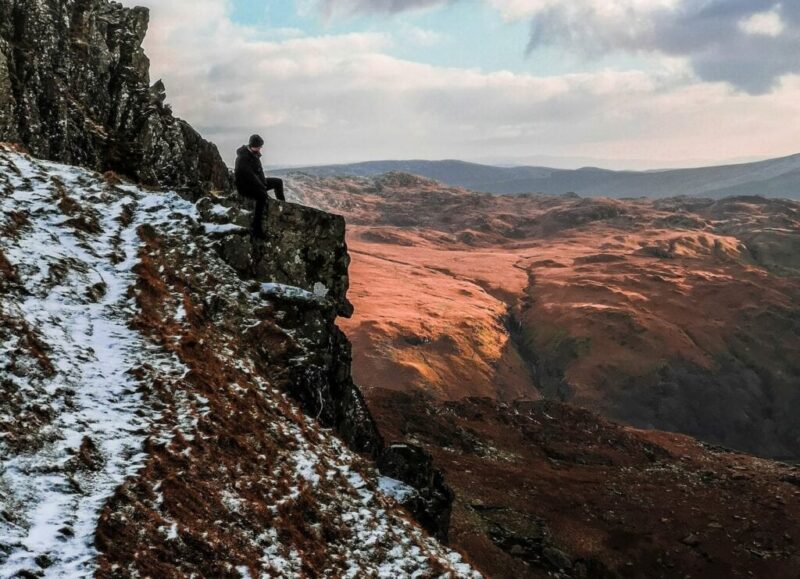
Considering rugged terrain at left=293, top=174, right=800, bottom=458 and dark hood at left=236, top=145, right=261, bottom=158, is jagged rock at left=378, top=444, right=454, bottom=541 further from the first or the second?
rugged terrain at left=293, top=174, right=800, bottom=458

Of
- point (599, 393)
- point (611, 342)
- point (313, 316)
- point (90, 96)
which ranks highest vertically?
point (90, 96)

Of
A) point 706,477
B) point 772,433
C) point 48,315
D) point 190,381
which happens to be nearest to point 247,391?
point 190,381

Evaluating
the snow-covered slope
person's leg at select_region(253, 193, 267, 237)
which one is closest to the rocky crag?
the snow-covered slope

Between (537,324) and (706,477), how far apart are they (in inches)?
3083

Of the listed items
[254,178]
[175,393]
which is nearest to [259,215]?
[254,178]

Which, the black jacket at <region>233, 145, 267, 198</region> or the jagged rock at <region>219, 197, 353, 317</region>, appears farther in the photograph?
the jagged rock at <region>219, 197, 353, 317</region>

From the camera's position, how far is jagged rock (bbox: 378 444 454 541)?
62.4 ft

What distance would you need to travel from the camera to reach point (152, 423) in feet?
40.8

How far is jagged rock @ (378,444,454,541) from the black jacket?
10610 millimetres

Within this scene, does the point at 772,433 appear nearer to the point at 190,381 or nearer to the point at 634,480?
the point at 634,480

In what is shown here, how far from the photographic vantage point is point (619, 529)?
3453 centimetres

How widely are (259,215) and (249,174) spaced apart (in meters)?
1.57

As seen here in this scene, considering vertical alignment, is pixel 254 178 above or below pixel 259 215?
above

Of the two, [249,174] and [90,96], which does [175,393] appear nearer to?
[249,174]
